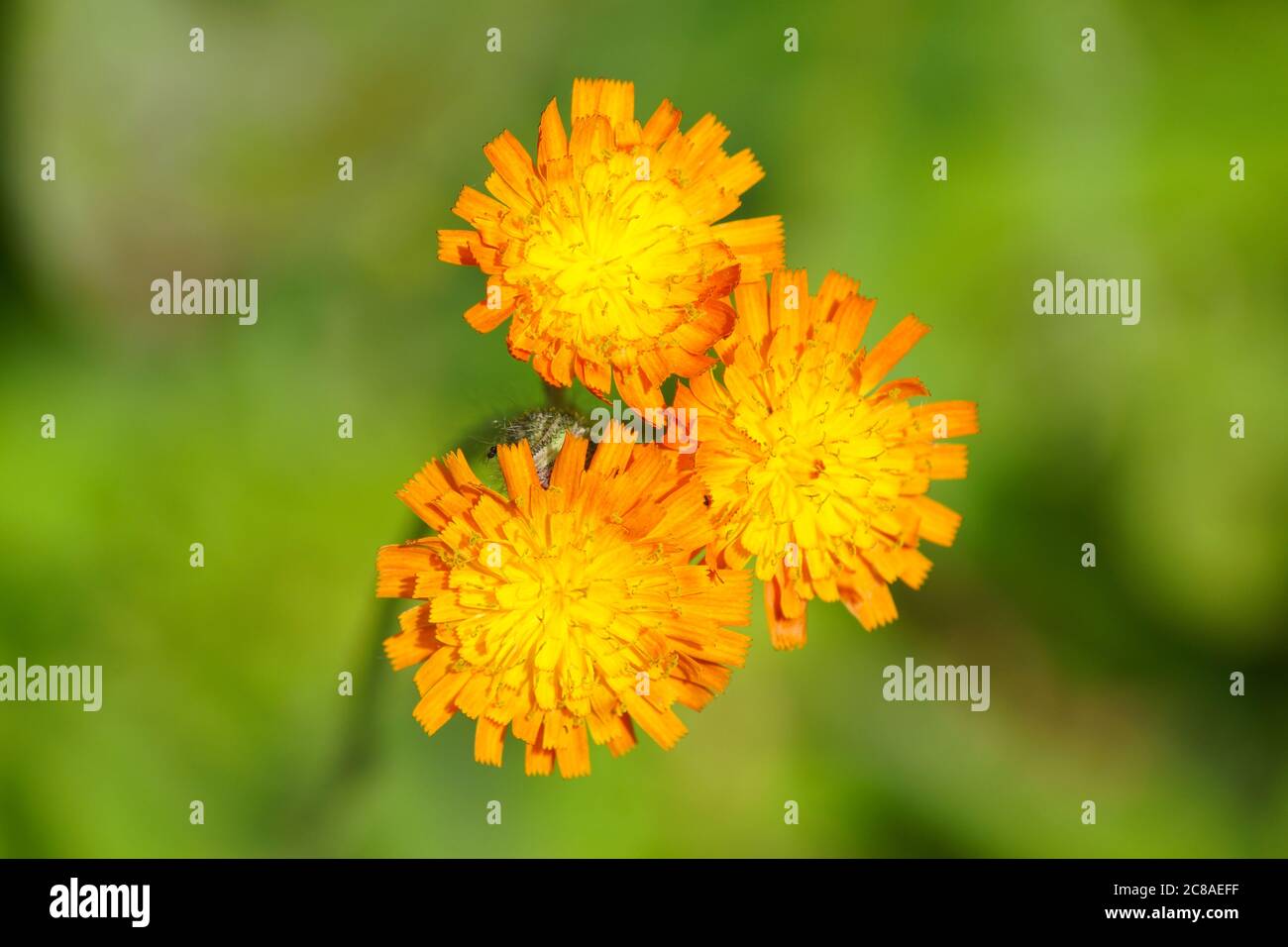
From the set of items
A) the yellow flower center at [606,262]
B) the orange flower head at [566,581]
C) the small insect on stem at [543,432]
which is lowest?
the orange flower head at [566,581]

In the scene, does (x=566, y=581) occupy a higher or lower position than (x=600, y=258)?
lower

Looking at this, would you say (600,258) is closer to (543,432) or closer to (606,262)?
(606,262)

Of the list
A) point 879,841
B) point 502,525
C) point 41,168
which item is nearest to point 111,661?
point 41,168

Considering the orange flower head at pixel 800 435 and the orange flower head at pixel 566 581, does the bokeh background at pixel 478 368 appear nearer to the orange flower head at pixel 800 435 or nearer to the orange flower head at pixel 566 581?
the orange flower head at pixel 566 581

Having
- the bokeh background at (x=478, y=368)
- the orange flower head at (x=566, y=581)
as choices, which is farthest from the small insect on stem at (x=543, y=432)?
the bokeh background at (x=478, y=368)

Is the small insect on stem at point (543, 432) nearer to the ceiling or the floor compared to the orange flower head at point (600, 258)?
nearer to the floor

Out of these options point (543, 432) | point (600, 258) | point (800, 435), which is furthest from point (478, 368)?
point (800, 435)
